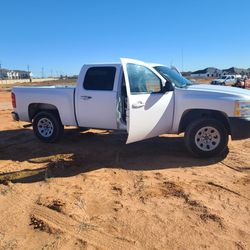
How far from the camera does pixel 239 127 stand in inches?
238

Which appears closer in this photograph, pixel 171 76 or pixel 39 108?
pixel 171 76

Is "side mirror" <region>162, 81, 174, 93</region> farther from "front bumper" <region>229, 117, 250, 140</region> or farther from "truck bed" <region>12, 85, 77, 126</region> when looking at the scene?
"truck bed" <region>12, 85, 77, 126</region>

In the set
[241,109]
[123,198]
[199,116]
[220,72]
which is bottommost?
[220,72]

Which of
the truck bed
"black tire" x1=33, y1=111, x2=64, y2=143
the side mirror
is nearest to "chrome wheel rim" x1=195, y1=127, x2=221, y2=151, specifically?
the side mirror

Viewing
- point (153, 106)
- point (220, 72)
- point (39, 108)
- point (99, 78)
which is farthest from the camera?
point (220, 72)

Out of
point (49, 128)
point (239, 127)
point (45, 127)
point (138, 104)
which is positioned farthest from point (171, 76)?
point (45, 127)

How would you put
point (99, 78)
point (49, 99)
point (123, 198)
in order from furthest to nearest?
point (49, 99)
point (99, 78)
point (123, 198)

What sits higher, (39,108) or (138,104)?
(138,104)

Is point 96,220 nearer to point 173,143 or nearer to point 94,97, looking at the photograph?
point 94,97

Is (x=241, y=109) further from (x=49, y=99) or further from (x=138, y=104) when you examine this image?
(x=49, y=99)

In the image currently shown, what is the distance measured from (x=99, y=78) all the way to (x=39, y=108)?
2073 mm

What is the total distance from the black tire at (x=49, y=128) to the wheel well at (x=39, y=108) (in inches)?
4.1

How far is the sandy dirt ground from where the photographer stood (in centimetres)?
358

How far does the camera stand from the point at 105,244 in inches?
136
